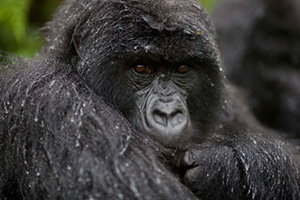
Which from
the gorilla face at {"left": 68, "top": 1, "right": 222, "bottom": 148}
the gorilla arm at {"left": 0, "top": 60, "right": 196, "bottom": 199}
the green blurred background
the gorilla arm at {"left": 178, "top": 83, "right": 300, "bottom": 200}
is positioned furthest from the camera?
the green blurred background

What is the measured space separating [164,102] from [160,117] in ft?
0.47

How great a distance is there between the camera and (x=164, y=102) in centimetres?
296

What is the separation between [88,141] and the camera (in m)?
2.50

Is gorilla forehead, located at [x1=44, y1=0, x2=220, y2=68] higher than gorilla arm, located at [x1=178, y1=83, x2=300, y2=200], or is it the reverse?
gorilla forehead, located at [x1=44, y1=0, x2=220, y2=68]

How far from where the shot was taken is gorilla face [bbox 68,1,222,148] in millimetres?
2871

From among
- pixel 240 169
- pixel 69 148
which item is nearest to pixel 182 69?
pixel 240 169

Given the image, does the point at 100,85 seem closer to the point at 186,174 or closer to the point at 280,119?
the point at 186,174

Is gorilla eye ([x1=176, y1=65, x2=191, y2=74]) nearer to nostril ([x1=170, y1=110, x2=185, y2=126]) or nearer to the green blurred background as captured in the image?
nostril ([x1=170, y1=110, x2=185, y2=126])

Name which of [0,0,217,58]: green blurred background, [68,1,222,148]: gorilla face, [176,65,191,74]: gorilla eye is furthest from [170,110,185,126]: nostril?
[0,0,217,58]: green blurred background

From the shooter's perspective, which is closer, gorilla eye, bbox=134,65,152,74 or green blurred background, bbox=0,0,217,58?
gorilla eye, bbox=134,65,152,74

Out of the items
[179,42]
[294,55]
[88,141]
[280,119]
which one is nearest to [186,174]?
[88,141]

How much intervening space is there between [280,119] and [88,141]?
3234 mm

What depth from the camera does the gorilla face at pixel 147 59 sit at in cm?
287

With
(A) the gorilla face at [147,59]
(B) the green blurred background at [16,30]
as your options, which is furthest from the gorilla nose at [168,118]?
(B) the green blurred background at [16,30]
